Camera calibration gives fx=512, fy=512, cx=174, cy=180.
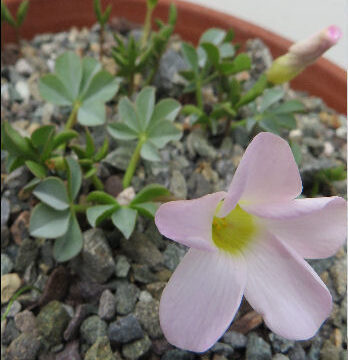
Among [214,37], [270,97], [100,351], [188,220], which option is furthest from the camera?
[214,37]

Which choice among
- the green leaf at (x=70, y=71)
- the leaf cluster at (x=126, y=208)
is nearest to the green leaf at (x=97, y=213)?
the leaf cluster at (x=126, y=208)

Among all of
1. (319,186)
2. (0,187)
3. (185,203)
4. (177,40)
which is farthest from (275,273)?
(177,40)

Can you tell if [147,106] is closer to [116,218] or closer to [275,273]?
[116,218]

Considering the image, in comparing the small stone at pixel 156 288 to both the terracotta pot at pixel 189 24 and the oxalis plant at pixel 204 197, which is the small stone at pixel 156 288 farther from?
the terracotta pot at pixel 189 24

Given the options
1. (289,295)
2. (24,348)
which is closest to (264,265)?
(289,295)

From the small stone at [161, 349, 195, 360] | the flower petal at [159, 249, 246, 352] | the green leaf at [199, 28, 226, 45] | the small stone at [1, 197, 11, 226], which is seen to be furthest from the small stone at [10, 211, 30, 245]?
the green leaf at [199, 28, 226, 45]

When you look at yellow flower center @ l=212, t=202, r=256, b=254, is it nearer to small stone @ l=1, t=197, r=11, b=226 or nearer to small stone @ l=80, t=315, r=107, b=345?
small stone @ l=80, t=315, r=107, b=345

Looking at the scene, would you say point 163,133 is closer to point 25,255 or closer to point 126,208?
point 126,208
